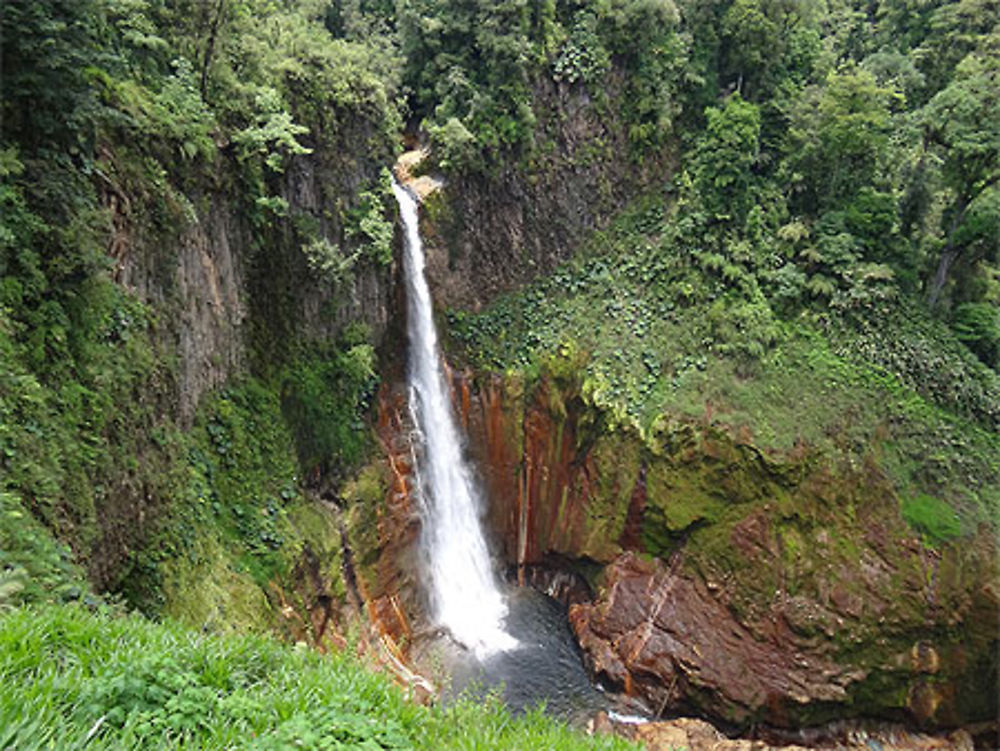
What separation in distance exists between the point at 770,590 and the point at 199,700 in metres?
13.6

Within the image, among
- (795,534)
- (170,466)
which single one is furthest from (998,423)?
(170,466)

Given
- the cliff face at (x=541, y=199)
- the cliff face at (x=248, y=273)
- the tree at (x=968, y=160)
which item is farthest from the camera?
the cliff face at (x=541, y=199)

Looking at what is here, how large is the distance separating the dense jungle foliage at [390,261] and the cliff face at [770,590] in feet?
3.52

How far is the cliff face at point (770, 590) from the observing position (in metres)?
13.4

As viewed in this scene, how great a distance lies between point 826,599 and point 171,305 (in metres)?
14.6

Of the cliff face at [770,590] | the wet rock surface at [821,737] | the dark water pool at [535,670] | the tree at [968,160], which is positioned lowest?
the wet rock surface at [821,737]

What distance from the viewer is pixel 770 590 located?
14.0m

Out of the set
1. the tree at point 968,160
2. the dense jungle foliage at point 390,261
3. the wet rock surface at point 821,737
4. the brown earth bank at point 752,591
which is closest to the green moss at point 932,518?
the dense jungle foliage at point 390,261

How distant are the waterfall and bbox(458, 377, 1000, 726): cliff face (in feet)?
8.73

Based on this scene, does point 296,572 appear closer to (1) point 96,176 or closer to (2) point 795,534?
(1) point 96,176

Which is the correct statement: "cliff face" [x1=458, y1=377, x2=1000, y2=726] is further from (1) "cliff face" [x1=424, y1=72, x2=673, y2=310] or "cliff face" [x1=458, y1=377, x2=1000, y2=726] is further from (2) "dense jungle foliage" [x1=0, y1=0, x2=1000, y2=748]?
(1) "cliff face" [x1=424, y1=72, x2=673, y2=310]

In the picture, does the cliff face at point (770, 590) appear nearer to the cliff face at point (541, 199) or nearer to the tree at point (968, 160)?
the cliff face at point (541, 199)

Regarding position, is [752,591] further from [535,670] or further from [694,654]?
[535,670]

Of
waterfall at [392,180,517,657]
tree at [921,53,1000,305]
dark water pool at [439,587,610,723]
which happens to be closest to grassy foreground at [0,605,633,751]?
dark water pool at [439,587,610,723]
